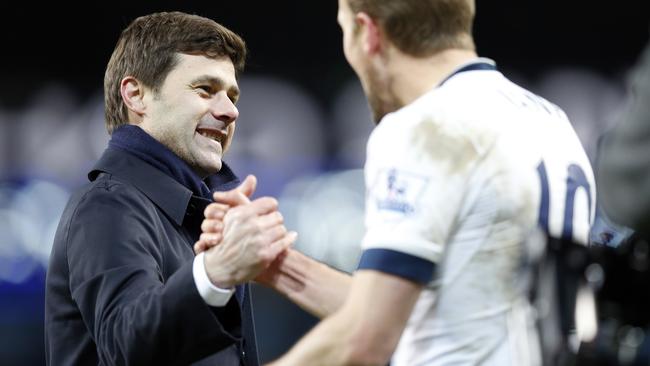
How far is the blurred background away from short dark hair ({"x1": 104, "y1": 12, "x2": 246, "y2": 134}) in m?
3.83

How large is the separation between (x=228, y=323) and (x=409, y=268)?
2.68 feet

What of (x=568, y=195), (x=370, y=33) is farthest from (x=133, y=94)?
(x=568, y=195)

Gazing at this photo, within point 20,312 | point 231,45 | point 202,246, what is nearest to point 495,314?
point 202,246

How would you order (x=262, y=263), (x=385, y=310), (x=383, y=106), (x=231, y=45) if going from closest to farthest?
(x=385, y=310)
(x=383, y=106)
(x=262, y=263)
(x=231, y=45)

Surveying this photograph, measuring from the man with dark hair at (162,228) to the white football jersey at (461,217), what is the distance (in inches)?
24.8

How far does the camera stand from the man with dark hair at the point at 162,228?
2.49 meters

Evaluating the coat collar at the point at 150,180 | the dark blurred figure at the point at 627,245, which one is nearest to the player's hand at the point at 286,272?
the coat collar at the point at 150,180

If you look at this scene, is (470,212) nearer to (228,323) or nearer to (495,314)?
(495,314)

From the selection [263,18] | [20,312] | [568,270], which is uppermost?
[568,270]

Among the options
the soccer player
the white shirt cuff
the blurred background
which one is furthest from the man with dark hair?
the blurred background

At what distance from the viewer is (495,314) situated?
1.96 metres

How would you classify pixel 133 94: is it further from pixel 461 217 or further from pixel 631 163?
pixel 631 163

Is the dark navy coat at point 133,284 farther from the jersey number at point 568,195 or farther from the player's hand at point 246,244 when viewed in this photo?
the jersey number at point 568,195

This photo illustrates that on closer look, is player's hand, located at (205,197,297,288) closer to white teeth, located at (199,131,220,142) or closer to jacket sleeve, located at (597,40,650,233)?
white teeth, located at (199,131,220,142)
